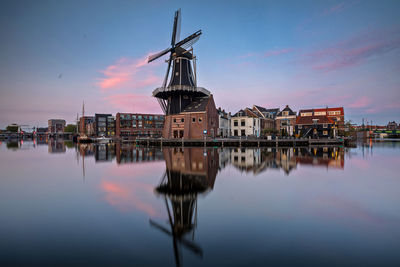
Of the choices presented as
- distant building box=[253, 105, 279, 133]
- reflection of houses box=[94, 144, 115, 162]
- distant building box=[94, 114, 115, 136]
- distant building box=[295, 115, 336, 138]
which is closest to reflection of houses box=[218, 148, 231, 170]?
reflection of houses box=[94, 144, 115, 162]

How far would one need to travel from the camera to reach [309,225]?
6.45 meters

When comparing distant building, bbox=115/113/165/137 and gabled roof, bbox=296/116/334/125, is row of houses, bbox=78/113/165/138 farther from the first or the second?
gabled roof, bbox=296/116/334/125

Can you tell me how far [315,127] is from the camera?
203 ft

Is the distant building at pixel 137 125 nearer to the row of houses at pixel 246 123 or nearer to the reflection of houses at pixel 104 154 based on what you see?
the row of houses at pixel 246 123

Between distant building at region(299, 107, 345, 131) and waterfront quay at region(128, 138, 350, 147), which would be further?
distant building at region(299, 107, 345, 131)

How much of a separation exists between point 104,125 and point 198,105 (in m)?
92.1

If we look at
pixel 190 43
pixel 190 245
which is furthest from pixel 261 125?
pixel 190 245

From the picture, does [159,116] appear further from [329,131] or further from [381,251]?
[381,251]

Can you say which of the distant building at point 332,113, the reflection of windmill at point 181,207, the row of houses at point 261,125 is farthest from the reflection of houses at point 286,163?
the distant building at point 332,113

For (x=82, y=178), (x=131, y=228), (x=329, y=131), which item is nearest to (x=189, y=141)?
(x=82, y=178)

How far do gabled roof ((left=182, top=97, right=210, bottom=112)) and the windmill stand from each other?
912 mm

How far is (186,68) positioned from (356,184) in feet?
132

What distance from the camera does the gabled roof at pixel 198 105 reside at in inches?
1793

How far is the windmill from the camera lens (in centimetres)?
4494
